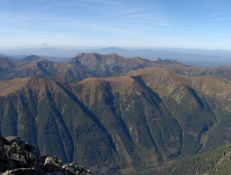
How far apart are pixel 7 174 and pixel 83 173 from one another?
876 inches

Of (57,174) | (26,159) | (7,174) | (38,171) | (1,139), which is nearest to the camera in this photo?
(7,174)

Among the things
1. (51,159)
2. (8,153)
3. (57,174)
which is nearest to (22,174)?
(57,174)

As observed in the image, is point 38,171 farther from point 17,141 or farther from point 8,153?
point 17,141

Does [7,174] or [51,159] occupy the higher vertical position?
[7,174]

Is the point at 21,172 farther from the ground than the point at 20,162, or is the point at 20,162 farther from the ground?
the point at 21,172

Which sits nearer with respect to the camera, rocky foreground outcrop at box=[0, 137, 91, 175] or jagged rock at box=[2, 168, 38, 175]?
jagged rock at box=[2, 168, 38, 175]

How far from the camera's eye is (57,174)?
5178 cm

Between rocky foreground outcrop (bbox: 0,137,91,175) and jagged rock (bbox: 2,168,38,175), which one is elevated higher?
jagged rock (bbox: 2,168,38,175)

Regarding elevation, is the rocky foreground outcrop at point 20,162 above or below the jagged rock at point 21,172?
below

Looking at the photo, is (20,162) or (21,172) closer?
(21,172)

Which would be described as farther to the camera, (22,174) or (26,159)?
(26,159)

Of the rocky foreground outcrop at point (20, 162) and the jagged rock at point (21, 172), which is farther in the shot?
the rocky foreground outcrop at point (20, 162)

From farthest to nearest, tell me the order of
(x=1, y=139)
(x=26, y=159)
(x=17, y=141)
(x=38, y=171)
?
1. (x=17, y=141)
2. (x=1, y=139)
3. (x=26, y=159)
4. (x=38, y=171)

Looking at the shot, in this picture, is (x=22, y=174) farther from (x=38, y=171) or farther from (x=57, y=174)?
(x=57, y=174)
